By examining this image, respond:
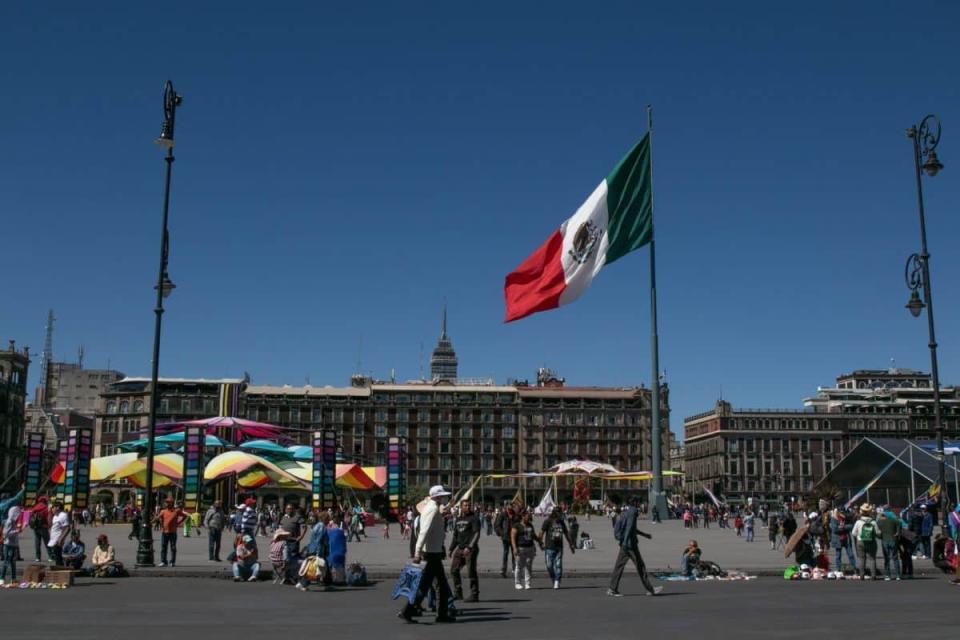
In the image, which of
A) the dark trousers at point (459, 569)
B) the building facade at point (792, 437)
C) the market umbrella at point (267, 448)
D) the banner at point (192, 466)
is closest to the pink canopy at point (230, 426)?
the market umbrella at point (267, 448)

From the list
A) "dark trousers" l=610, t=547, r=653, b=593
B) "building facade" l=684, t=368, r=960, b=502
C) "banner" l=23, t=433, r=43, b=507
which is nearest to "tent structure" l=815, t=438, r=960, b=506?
"dark trousers" l=610, t=547, r=653, b=593

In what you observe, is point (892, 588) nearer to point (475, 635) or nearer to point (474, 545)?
point (474, 545)

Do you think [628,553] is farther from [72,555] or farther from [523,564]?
[72,555]

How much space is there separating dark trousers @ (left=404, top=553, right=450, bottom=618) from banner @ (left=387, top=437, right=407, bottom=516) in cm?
4619

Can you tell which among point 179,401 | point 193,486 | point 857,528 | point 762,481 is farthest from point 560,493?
point 857,528

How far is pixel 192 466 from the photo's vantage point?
172ft

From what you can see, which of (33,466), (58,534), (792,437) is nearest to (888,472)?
(58,534)

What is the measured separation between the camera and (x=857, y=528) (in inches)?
806

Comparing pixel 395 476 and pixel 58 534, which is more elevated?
pixel 395 476

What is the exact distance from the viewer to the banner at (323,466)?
5072cm

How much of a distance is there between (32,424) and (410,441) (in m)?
54.8

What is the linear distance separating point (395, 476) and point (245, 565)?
40665 millimetres

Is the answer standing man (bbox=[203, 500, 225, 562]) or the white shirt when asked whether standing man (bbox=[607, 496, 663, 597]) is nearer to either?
standing man (bbox=[203, 500, 225, 562])

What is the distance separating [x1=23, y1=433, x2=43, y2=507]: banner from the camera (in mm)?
55219
